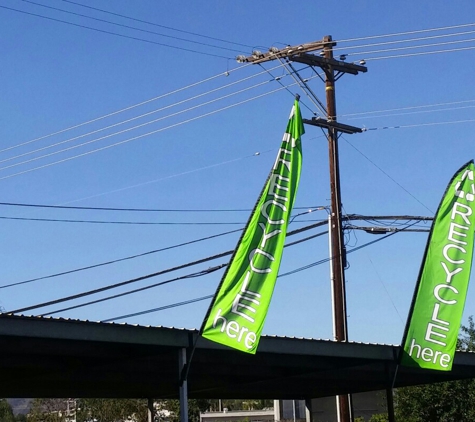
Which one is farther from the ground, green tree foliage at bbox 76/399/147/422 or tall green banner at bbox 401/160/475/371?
green tree foliage at bbox 76/399/147/422

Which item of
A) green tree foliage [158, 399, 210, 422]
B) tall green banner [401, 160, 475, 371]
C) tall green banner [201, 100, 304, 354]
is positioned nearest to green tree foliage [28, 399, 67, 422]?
green tree foliage [158, 399, 210, 422]

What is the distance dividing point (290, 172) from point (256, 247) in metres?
1.89

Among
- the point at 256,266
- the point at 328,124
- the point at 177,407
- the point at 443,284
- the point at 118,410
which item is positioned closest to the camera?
the point at 256,266

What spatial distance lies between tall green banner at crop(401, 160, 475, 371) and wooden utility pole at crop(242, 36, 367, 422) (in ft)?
12.5

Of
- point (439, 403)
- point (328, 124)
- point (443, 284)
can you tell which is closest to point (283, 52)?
point (328, 124)

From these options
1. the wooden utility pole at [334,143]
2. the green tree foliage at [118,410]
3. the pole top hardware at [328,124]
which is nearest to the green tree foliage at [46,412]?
the green tree foliage at [118,410]

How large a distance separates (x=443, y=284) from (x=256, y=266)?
450 cm

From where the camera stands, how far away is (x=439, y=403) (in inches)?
1371

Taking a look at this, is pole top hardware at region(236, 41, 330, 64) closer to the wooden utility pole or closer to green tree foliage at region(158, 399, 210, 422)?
the wooden utility pole

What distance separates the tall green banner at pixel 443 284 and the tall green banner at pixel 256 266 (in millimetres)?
3432

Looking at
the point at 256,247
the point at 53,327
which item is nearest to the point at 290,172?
the point at 256,247

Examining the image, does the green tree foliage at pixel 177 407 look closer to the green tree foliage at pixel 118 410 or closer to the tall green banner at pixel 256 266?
the green tree foliage at pixel 118 410

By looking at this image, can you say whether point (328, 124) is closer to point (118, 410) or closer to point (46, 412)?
point (118, 410)

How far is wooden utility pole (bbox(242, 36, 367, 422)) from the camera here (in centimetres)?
2136
